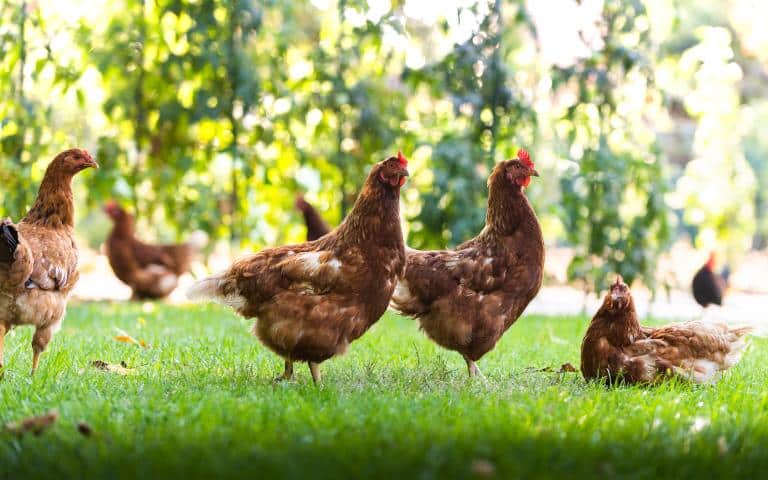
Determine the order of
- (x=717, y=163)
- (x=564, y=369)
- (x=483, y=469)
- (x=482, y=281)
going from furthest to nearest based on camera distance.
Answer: (x=717, y=163), (x=564, y=369), (x=482, y=281), (x=483, y=469)

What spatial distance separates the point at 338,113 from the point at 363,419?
696cm

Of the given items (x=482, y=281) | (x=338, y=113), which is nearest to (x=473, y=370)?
(x=482, y=281)

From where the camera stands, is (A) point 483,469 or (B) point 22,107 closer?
(A) point 483,469

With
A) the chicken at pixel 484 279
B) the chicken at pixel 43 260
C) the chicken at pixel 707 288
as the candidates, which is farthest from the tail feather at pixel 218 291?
the chicken at pixel 707 288

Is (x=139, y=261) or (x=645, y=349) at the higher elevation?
(x=139, y=261)

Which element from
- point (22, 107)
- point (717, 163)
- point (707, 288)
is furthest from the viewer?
point (717, 163)

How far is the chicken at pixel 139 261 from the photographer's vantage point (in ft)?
34.4

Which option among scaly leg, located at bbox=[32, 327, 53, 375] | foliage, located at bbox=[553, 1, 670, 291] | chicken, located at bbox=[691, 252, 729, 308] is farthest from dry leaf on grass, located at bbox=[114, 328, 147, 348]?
chicken, located at bbox=[691, 252, 729, 308]

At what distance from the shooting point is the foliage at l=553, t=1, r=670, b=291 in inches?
360

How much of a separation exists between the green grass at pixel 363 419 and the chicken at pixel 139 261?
4940mm

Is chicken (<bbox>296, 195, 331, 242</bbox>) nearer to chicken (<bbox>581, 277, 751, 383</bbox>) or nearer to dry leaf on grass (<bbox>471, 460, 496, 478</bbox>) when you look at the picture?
chicken (<bbox>581, 277, 751, 383</bbox>)

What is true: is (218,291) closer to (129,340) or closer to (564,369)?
(129,340)

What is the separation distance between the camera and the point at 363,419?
3.25 meters

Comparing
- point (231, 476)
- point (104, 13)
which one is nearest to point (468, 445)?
point (231, 476)
